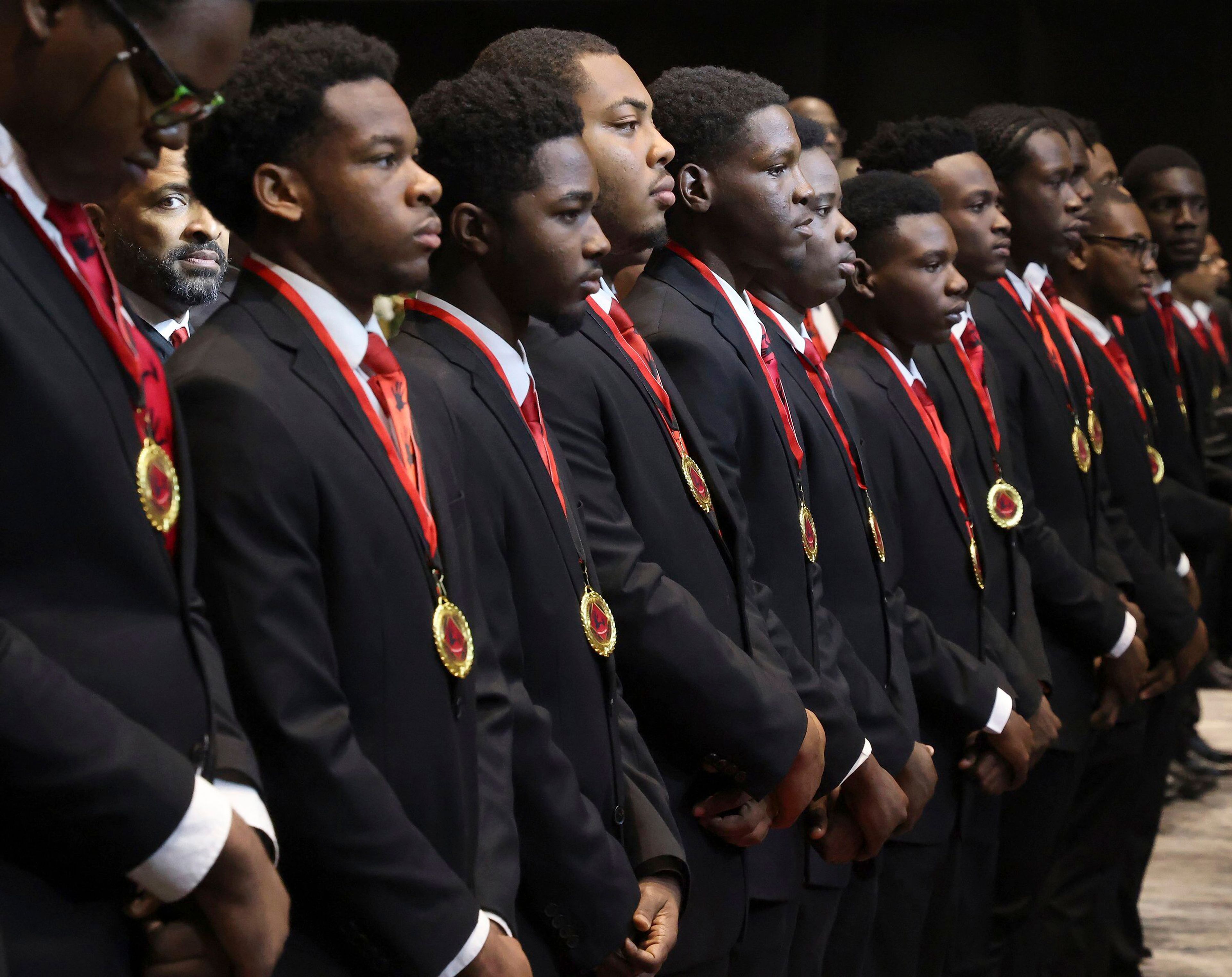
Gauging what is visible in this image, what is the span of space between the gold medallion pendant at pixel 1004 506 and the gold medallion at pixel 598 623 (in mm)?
1665

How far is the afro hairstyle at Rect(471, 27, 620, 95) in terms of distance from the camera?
267 cm

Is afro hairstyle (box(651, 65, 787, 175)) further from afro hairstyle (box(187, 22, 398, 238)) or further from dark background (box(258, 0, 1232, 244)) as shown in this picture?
dark background (box(258, 0, 1232, 244))

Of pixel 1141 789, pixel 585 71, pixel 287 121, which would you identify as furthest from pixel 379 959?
pixel 1141 789

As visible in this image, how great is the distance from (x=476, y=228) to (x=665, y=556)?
2.03 ft

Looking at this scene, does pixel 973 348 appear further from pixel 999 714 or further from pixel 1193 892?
pixel 1193 892

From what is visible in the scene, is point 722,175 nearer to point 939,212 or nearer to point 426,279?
point 939,212

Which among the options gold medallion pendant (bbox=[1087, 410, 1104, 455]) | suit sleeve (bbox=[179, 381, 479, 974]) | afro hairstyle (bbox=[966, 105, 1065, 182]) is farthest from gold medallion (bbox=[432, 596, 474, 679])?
afro hairstyle (bbox=[966, 105, 1065, 182])

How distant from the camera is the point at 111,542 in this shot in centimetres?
150

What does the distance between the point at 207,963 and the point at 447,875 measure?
0.30 meters

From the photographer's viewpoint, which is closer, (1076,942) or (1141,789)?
(1076,942)

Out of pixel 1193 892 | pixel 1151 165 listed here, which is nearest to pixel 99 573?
pixel 1193 892

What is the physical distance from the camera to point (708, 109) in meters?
3.02

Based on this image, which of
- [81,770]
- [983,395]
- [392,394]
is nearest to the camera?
[81,770]

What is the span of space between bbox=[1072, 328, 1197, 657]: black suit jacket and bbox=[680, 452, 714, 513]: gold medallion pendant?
224 cm
